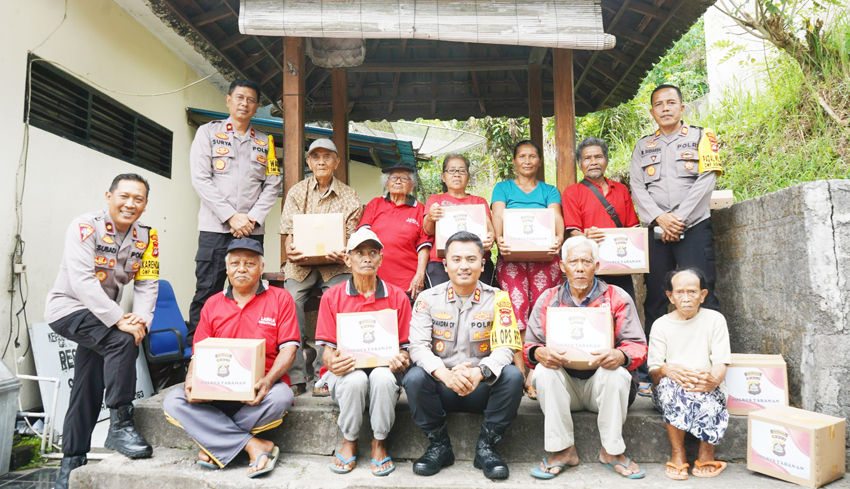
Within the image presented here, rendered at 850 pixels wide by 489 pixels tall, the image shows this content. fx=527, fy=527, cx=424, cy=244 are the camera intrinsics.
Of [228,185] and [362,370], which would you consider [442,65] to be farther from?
[362,370]

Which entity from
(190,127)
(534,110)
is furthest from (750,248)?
(190,127)

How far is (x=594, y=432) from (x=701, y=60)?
15918 millimetres

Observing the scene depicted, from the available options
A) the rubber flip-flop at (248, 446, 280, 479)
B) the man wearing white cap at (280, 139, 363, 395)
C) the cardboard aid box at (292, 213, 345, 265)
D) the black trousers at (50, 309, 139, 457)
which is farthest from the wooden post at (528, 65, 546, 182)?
the black trousers at (50, 309, 139, 457)

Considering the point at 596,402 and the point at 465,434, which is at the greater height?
the point at 596,402

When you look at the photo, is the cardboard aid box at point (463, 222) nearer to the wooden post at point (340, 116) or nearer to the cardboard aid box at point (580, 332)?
the cardboard aid box at point (580, 332)

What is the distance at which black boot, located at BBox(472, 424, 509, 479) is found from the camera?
290 centimetres

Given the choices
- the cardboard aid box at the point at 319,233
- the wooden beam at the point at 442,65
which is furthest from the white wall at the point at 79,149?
the wooden beam at the point at 442,65

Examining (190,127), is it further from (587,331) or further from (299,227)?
(587,331)

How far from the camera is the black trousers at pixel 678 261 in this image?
3.75 meters

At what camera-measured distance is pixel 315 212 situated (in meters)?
4.01

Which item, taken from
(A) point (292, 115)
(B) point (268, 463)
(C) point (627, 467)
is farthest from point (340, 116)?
(C) point (627, 467)

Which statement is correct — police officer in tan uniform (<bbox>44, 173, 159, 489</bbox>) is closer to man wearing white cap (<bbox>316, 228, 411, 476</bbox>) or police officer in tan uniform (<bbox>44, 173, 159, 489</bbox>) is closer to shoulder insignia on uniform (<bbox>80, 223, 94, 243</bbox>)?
shoulder insignia on uniform (<bbox>80, 223, 94, 243</bbox>)

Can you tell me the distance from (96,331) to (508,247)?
105 inches

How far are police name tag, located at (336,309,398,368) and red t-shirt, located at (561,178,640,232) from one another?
Result: 5.60ft
